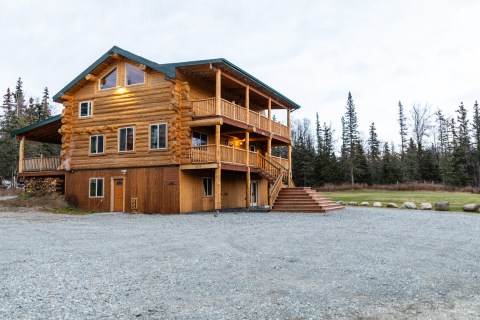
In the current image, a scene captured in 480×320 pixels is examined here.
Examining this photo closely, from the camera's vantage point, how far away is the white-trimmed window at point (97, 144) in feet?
78.2

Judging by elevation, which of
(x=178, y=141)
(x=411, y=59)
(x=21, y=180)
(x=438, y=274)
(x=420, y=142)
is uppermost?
(x=411, y=59)

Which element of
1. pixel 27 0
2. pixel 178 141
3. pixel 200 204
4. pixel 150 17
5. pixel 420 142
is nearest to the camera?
pixel 178 141

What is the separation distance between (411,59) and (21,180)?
123 feet

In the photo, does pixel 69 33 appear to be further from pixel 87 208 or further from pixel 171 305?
pixel 171 305

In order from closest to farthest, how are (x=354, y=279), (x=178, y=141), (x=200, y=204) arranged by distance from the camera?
(x=354, y=279), (x=178, y=141), (x=200, y=204)

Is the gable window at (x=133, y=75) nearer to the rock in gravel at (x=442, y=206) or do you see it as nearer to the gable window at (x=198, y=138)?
the gable window at (x=198, y=138)

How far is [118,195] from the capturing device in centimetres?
2297

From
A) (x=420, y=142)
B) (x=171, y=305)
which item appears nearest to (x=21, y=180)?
(x=171, y=305)

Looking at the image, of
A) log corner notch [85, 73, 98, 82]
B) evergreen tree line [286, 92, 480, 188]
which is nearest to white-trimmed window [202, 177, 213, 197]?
log corner notch [85, 73, 98, 82]

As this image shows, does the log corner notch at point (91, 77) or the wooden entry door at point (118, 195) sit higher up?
the log corner notch at point (91, 77)

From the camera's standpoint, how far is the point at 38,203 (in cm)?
2384

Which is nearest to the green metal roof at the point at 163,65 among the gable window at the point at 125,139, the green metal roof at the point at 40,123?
the green metal roof at the point at 40,123

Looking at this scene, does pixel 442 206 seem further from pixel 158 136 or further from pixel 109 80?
pixel 109 80

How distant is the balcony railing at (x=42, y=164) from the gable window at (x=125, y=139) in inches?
242
